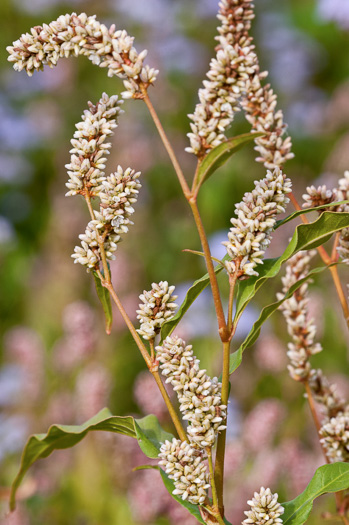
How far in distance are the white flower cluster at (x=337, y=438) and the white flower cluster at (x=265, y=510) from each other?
0.45 ft

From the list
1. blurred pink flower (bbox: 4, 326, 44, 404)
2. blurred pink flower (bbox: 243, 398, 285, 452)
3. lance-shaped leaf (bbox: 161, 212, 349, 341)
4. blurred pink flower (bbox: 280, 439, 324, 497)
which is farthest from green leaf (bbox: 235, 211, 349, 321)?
blurred pink flower (bbox: 4, 326, 44, 404)

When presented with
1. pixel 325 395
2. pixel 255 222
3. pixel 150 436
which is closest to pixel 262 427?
pixel 325 395

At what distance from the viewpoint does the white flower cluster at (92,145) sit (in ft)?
1.82

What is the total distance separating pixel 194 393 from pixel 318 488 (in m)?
0.13

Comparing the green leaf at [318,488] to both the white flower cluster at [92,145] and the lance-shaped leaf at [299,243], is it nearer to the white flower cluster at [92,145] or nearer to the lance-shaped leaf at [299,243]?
the lance-shaped leaf at [299,243]

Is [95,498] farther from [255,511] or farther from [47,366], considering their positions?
[255,511]

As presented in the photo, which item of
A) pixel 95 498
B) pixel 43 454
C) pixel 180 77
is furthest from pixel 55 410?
pixel 180 77

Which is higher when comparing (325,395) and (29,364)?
(29,364)

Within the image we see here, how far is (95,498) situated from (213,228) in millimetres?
1012

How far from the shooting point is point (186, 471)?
20.3 inches

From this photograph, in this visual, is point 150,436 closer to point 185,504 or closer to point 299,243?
point 185,504

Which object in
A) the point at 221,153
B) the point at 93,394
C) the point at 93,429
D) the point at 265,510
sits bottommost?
the point at 265,510

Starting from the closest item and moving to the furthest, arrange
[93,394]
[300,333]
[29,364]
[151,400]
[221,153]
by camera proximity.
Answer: [221,153], [300,333], [151,400], [93,394], [29,364]

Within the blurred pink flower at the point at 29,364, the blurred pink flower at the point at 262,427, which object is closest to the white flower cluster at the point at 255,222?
the blurred pink flower at the point at 262,427
